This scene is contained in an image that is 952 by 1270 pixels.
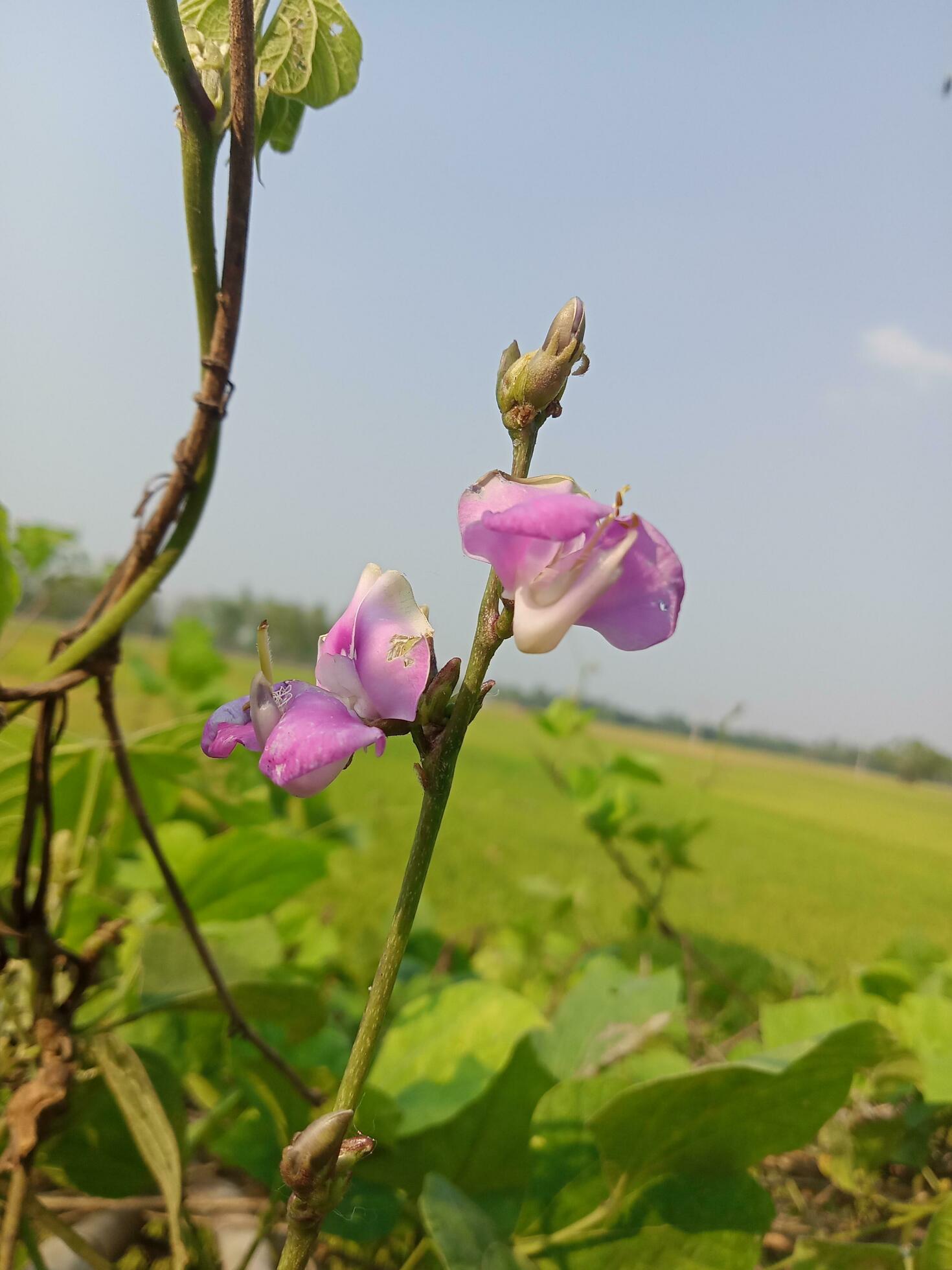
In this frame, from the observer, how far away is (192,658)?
96 centimetres

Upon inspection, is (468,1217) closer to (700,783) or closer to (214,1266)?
(214,1266)

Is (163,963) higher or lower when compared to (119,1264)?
higher

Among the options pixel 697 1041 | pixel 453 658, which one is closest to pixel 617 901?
pixel 697 1041

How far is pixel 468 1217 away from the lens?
25 centimetres

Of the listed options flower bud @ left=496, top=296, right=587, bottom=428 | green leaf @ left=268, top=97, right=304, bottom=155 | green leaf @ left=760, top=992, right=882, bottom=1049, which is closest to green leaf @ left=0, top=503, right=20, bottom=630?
green leaf @ left=268, top=97, right=304, bottom=155

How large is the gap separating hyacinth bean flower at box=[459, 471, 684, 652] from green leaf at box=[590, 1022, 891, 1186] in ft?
0.49

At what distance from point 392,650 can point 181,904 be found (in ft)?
0.60

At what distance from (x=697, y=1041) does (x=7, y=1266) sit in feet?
1.27

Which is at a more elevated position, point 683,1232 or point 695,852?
point 683,1232

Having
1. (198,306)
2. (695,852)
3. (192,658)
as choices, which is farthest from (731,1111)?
(695,852)

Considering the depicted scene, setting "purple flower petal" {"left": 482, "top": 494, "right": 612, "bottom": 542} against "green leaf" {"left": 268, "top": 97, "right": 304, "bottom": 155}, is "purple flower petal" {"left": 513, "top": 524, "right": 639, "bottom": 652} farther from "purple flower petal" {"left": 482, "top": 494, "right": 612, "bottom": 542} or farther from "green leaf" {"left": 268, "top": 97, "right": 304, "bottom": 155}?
"green leaf" {"left": 268, "top": 97, "right": 304, "bottom": 155}

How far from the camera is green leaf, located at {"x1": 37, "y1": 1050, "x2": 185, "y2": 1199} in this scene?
0.32 metres

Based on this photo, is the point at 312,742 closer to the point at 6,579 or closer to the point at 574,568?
the point at 574,568

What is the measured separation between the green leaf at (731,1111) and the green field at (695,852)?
133mm
